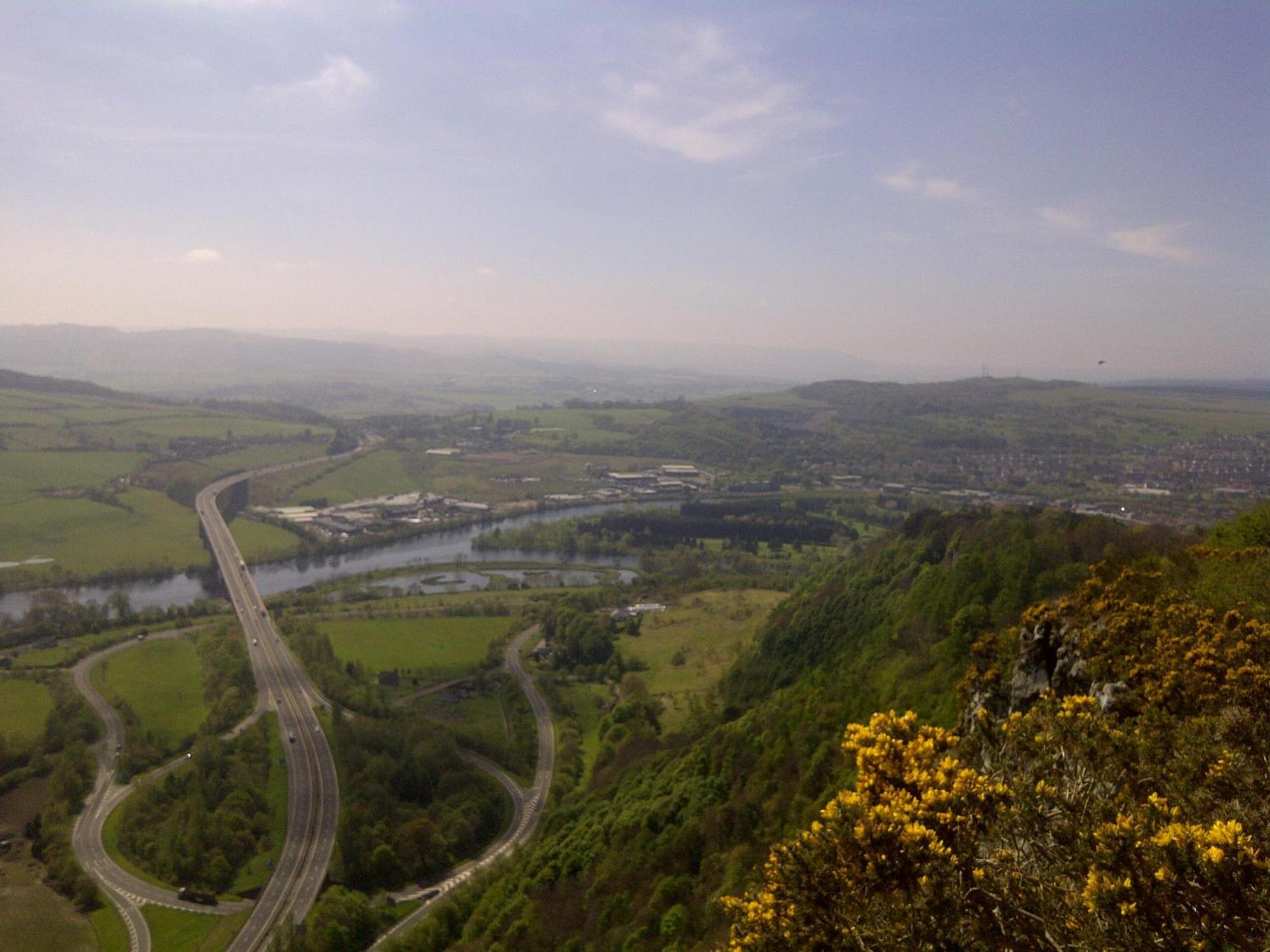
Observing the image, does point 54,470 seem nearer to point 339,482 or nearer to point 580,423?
point 339,482

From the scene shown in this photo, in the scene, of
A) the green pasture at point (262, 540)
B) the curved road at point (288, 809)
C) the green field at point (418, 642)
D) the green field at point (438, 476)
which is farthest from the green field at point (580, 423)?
the curved road at point (288, 809)

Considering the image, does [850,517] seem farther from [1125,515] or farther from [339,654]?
[339,654]

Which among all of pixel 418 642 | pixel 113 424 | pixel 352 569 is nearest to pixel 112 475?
pixel 113 424

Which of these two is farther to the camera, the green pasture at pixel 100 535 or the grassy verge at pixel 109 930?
the green pasture at pixel 100 535

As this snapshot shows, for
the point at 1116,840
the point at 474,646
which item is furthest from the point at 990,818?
the point at 474,646

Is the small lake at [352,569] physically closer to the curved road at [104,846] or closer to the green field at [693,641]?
the green field at [693,641]

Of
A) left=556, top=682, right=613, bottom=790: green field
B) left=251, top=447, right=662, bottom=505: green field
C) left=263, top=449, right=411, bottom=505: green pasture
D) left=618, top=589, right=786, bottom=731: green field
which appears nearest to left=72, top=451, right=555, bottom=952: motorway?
left=556, top=682, right=613, bottom=790: green field

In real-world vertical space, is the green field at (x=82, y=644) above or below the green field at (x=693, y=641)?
below
